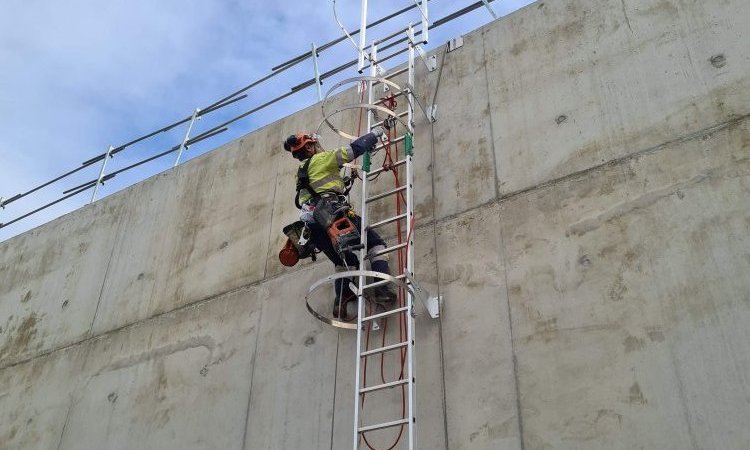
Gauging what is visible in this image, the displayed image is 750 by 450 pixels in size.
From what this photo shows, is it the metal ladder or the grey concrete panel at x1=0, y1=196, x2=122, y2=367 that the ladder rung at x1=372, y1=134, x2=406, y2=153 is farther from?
the grey concrete panel at x1=0, y1=196, x2=122, y2=367

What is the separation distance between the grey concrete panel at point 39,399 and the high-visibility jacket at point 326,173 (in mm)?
3175

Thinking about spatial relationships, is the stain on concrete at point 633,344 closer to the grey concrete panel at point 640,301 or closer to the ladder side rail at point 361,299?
the grey concrete panel at point 640,301

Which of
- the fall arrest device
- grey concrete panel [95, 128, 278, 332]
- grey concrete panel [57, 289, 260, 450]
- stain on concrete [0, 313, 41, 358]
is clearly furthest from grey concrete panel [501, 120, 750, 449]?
stain on concrete [0, 313, 41, 358]

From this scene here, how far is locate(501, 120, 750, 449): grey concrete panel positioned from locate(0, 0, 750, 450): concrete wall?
11mm

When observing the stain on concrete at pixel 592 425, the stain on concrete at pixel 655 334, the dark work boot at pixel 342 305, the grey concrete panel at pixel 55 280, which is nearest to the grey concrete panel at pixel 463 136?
the dark work boot at pixel 342 305

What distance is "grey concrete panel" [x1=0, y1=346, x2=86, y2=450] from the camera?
7.14 metres

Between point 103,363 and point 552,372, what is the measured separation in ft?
14.4

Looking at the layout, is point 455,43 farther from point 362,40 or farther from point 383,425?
point 383,425

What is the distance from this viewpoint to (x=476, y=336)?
512 centimetres

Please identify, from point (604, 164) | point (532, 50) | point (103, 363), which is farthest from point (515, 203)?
point (103, 363)

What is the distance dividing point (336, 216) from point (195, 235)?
234 cm

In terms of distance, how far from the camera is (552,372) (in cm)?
468

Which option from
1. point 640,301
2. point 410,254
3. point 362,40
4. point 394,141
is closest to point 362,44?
point 362,40

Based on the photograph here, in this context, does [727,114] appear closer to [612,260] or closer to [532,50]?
[612,260]
